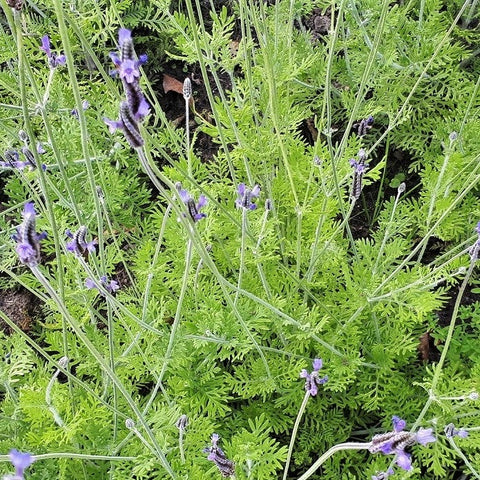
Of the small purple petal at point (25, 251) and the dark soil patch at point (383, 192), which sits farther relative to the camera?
the dark soil patch at point (383, 192)

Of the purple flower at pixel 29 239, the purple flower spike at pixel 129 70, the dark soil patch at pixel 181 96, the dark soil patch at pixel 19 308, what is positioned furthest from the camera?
the dark soil patch at pixel 181 96

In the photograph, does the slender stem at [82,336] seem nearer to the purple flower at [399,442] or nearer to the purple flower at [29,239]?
the purple flower at [29,239]

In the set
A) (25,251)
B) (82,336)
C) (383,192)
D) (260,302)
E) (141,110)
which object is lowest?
(383,192)

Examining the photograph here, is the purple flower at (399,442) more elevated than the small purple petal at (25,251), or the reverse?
the small purple petal at (25,251)

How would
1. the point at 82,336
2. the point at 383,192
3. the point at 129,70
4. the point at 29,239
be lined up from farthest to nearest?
the point at 383,192, the point at 82,336, the point at 29,239, the point at 129,70

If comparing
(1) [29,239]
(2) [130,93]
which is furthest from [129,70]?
(1) [29,239]

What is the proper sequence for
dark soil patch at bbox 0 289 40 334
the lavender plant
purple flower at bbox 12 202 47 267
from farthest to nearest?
dark soil patch at bbox 0 289 40 334, the lavender plant, purple flower at bbox 12 202 47 267

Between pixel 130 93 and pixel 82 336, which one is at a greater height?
pixel 130 93

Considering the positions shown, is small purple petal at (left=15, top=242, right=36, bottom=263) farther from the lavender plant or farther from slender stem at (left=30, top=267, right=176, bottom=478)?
the lavender plant

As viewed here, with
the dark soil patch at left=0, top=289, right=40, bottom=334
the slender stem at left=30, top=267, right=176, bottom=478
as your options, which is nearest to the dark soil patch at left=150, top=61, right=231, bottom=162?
the dark soil patch at left=0, top=289, right=40, bottom=334

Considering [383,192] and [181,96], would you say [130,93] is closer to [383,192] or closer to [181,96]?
[383,192]

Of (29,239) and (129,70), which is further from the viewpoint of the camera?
(29,239)

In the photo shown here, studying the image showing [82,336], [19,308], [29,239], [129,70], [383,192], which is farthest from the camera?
[383,192]

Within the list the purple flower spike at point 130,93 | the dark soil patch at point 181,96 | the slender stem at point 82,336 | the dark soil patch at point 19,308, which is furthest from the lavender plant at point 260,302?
the dark soil patch at point 181,96
